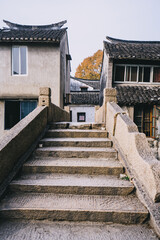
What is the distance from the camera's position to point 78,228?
1952 mm

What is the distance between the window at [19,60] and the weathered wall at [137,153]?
25.1ft

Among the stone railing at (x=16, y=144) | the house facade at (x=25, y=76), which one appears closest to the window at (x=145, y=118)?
the house facade at (x=25, y=76)

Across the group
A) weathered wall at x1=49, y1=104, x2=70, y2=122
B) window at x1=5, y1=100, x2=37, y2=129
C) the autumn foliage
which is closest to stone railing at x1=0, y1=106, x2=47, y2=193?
weathered wall at x1=49, y1=104, x2=70, y2=122

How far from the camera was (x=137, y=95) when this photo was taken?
10.2 metres

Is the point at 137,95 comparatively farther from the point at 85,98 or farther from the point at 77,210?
the point at 85,98

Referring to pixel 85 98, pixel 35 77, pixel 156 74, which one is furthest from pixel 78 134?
pixel 85 98

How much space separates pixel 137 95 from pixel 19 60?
7.57m

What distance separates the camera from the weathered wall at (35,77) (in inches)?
365

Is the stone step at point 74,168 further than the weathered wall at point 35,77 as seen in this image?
No

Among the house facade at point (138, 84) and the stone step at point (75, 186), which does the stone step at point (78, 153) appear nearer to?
the stone step at point (75, 186)

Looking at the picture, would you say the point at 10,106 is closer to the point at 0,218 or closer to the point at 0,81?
the point at 0,81

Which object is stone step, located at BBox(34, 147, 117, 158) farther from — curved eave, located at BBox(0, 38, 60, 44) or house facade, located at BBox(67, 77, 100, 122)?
house facade, located at BBox(67, 77, 100, 122)

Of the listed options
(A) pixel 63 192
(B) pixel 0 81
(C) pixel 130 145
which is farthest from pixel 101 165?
(B) pixel 0 81

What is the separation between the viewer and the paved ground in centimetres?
180
